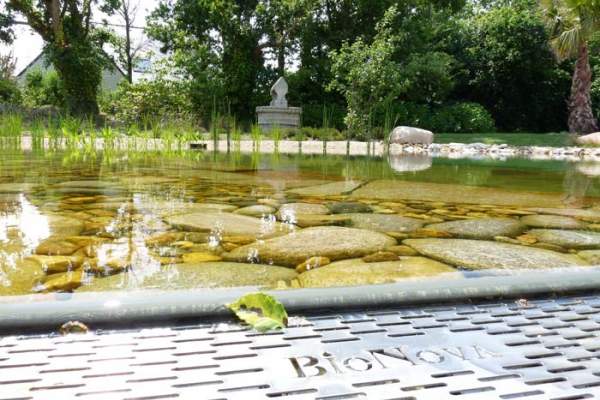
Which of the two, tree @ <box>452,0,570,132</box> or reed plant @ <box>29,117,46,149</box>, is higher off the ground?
tree @ <box>452,0,570,132</box>

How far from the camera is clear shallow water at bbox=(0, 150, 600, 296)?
1.28 metres

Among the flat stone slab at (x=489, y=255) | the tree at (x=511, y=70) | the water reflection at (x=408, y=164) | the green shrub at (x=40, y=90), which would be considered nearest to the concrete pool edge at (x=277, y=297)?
the flat stone slab at (x=489, y=255)

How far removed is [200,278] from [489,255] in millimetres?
Answer: 911

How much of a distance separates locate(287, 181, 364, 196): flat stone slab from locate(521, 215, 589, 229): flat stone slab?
109cm

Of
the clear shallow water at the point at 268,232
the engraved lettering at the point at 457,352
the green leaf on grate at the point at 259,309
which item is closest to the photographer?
the engraved lettering at the point at 457,352

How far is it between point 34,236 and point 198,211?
0.70 meters

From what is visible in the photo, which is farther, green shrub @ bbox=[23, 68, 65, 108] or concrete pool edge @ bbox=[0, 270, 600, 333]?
green shrub @ bbox=[23, 68, 65, 108]

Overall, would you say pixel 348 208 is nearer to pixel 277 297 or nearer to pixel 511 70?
pixel 277 297

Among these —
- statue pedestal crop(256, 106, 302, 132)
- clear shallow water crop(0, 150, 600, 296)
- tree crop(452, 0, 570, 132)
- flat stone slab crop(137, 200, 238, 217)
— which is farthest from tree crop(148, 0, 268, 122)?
flat stone slab crop(137, 200, 238, 217)

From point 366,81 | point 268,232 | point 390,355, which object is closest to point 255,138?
point 366,81

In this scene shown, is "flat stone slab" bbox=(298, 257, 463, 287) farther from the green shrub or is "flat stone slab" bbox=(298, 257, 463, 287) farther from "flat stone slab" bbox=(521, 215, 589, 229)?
the green shrub

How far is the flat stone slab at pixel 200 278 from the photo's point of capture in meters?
1.17

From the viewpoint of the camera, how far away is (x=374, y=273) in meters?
1.32

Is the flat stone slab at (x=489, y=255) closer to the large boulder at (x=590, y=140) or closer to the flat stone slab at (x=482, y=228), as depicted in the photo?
the flat stone slab at (x=482, y=228)
